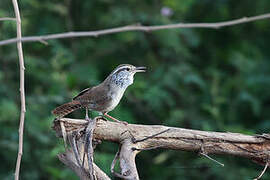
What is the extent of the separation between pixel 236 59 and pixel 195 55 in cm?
66

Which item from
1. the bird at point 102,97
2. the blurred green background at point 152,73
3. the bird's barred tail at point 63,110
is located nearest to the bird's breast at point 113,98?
the bird at point 102,97

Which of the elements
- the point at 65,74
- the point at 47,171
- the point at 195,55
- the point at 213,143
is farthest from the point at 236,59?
the point at 213,143

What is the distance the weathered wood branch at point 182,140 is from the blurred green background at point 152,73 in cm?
276

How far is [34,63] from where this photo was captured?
6.17m

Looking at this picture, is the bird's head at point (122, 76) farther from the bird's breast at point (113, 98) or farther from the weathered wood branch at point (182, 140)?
the weathered wood branch at point (182, 140)

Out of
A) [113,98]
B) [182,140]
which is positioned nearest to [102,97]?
[113,98]

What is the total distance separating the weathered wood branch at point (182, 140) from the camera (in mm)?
2742

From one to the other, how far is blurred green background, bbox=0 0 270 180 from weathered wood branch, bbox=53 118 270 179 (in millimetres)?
2761

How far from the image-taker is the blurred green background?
595 centimetres

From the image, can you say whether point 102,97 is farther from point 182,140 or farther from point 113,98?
point 182,140

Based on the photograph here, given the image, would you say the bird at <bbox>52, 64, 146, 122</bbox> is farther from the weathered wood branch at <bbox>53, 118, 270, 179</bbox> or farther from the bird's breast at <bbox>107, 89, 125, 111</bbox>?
the weathered wood branch at <bbox>53, 118, 270, 179</bbox>

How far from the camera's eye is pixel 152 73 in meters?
6.51

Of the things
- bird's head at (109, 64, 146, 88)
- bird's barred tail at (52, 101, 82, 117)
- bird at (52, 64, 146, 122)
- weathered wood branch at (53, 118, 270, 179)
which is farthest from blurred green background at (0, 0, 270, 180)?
weathered wood branch at (53, 118, 270, 179)

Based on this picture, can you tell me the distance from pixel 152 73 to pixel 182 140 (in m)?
3.78
